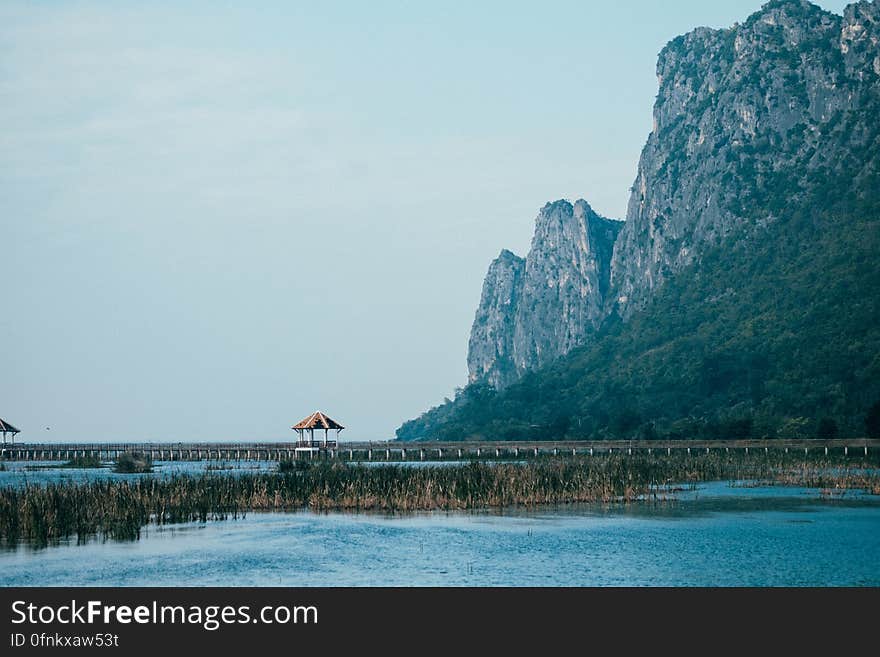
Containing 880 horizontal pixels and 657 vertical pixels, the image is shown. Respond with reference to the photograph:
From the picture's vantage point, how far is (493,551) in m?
34.5

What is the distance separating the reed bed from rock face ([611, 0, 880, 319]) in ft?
359

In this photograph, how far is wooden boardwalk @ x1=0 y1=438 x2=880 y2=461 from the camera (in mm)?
88188

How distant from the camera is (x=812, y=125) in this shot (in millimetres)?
170500

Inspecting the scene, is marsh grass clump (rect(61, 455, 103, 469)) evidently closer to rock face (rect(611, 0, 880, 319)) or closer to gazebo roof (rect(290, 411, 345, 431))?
gazebo roof (rect(290, 411, 345, 431))

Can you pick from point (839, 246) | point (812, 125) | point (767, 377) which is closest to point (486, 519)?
point (767, 377)

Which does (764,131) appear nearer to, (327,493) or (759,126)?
(759,126)

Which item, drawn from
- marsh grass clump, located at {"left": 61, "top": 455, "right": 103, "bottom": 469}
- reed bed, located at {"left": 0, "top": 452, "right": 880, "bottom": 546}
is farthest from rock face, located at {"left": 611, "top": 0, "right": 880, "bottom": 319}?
marsh grass clump, located at {"left": 61, "top": 455, "right": 103, "bottom": 469}

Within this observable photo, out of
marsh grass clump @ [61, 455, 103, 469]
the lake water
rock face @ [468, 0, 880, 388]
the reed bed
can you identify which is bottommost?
the lake water

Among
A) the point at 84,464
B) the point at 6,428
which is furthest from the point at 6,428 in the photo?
the point at 84,464

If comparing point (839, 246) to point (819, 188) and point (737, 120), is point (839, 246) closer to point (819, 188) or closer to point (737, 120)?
point (819, 188)

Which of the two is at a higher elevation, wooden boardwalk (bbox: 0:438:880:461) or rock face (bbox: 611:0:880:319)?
rock face (bbox: 611:0:880:319)

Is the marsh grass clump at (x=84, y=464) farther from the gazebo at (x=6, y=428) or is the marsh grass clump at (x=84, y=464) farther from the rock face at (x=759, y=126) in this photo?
the rock face at (x=759, y=126)
